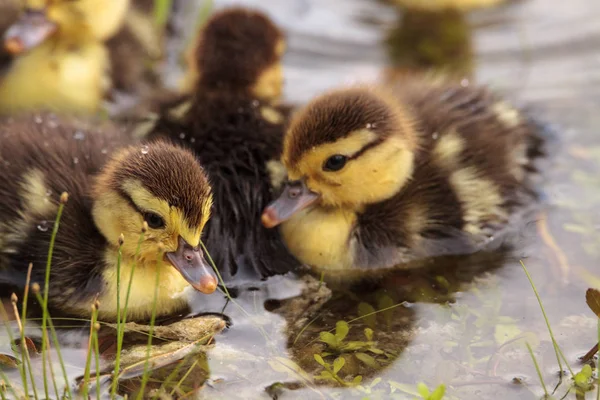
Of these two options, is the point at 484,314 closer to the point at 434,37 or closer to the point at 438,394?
the point at 438,394

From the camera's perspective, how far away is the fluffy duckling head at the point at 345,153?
2.52 m

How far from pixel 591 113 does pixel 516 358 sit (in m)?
1.55

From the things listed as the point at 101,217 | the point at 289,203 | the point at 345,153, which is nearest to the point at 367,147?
the point at 345,153

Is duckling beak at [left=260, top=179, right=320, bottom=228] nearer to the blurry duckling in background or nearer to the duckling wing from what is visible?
the duckling wing

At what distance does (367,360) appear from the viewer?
2236mm

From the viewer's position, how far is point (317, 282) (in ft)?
8.66

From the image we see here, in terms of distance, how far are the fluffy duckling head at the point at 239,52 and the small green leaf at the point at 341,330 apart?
892mm

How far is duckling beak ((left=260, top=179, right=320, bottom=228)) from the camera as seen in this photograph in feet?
8.46

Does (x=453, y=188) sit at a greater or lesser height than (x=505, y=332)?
greater

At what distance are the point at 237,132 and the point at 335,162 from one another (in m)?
0.33

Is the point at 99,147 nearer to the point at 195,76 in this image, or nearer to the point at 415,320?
the point at 195,76

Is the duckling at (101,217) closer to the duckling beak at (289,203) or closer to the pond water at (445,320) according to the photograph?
the pond water at (445,320)

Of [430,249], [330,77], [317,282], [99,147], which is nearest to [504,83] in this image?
[330,77]

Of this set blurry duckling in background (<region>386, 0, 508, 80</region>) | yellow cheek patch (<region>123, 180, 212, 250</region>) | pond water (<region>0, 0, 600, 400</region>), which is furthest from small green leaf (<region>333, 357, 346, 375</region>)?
blurry duckling in background (<region>386, 0, 508, 80</region>)
